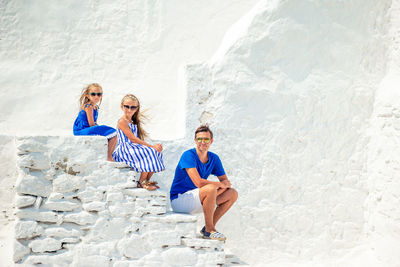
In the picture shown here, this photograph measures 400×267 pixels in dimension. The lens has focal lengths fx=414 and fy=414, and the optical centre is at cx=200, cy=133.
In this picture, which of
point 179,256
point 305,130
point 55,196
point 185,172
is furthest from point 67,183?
point 305,130

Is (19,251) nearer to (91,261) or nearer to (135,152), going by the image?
(91,261)

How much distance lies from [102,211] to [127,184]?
0.33 meters

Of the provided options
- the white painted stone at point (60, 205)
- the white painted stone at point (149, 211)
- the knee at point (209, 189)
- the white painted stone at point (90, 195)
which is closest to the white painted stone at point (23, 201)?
the white painted stone at point (60, 205)

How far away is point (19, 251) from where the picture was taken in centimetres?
356

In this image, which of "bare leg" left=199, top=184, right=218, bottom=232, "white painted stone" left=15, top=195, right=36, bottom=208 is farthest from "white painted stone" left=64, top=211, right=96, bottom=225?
"bare leg" left=199, top=184, right=218, bottom=232

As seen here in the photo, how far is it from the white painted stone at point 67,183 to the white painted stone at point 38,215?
0.72 feet

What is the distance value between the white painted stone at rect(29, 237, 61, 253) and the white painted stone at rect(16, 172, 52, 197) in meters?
0.40

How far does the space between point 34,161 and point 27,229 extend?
59cm

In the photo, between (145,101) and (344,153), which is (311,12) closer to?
(344,153)

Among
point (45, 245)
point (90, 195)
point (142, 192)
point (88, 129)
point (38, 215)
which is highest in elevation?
point (88, 129)

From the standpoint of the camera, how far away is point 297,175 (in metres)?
4.64

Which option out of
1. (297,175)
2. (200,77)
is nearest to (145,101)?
(200,77)

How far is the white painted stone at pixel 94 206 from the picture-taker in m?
3.73

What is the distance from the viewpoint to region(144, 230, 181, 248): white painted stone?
377 centimetres
